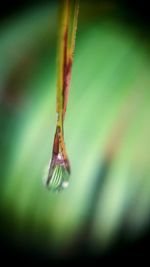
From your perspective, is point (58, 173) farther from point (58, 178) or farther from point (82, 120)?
point (82, 120)

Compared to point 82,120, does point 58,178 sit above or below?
below

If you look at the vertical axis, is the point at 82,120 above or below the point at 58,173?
above

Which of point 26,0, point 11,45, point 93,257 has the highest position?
point 26,0

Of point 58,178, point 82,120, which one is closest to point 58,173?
point 58,178

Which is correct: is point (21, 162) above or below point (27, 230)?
above

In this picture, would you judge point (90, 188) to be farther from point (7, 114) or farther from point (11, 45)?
point (11, 45)

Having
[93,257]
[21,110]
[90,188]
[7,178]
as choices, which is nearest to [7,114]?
[21,110]
